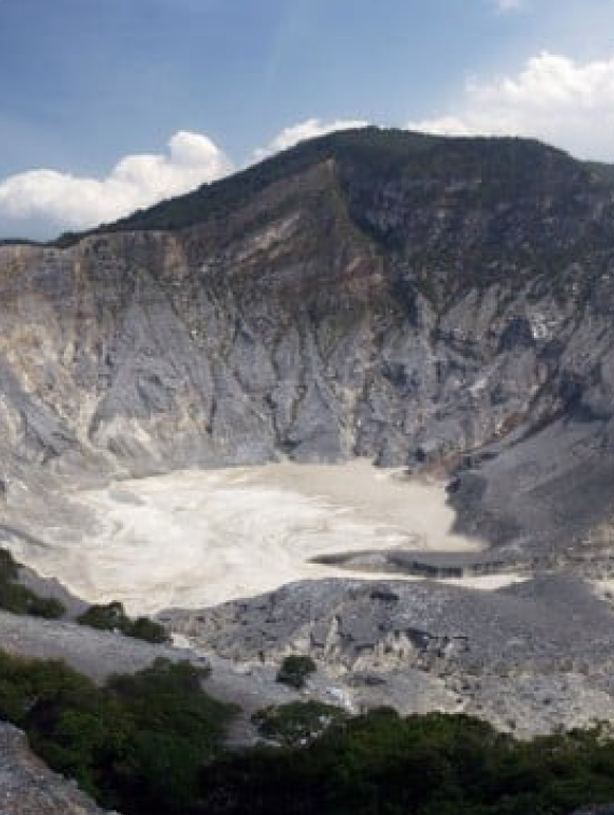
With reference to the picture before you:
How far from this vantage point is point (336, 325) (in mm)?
100125

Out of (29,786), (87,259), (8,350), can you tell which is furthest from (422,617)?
(87,259)

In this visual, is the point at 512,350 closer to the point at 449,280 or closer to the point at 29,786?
the point at 449,280

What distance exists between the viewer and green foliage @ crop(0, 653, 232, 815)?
2523 centimetres

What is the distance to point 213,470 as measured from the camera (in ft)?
284

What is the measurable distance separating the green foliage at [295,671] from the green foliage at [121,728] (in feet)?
19.6

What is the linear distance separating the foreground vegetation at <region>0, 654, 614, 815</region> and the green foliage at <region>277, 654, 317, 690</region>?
851cm

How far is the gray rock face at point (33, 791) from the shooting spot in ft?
65.7

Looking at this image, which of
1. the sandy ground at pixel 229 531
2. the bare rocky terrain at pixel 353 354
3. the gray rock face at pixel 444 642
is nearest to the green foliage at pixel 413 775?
the gray rock face at pixel 444 642

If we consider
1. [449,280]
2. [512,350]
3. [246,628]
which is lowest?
[246,628]

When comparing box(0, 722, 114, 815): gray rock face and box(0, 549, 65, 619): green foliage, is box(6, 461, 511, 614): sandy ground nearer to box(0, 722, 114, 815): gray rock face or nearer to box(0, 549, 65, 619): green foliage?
box(0, 549, 65, 619): green foliage

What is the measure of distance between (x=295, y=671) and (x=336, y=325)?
61093 mm

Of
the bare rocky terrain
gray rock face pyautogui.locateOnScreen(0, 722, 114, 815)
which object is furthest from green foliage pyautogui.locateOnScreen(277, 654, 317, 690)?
gray rock face pyautogui.locateOnScreen(0, 722, 114, 815)

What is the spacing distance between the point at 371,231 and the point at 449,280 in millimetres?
9414

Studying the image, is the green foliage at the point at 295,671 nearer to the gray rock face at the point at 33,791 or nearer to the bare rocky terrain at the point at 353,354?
the bare rocky terrain at the point at 353,354
